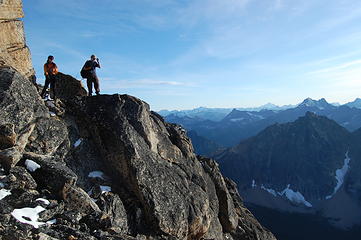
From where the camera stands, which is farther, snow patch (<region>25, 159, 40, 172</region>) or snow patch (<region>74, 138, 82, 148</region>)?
snow patch (<region>74, 138, 82, 148</region>)

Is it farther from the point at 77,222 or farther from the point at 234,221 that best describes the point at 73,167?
the point at 234,221

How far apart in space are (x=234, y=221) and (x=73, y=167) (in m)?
19.0

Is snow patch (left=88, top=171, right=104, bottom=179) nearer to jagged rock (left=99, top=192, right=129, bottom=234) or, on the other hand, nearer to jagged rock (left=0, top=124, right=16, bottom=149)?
jagged rock (left=99, top=192, right=129, bottom=234)

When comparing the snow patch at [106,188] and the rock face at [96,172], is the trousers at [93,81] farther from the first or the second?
the snow patch at [106,188]

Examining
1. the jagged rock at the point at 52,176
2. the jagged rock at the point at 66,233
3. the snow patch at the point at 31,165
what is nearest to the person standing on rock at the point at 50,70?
the jagged rock at the point at 52,176

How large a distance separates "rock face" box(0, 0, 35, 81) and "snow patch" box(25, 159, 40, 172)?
15.9m

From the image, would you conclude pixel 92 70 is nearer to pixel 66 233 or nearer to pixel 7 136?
pixel 7 136

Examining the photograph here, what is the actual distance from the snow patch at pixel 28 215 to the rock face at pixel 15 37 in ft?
64.4

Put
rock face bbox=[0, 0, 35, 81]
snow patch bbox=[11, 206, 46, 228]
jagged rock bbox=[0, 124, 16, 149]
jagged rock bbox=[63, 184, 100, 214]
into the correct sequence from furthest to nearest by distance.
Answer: rock face bbox=[0, 0, 35, 81], jagged rock bbox=[0, 124, 16, 149], jagged rock bbox=[63, 184, 100, 214], snow patch bbox=[11, 206, 46, 228]

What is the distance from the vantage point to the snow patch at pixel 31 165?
18.4 m

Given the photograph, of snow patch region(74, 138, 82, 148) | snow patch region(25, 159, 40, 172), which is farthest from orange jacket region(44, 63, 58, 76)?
snow patch region(25, 159, 40, 172)

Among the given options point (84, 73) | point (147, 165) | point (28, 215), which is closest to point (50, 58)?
point (84, 73)

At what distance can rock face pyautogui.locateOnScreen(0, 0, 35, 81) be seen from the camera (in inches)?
1272

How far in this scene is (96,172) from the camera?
24344 mm
